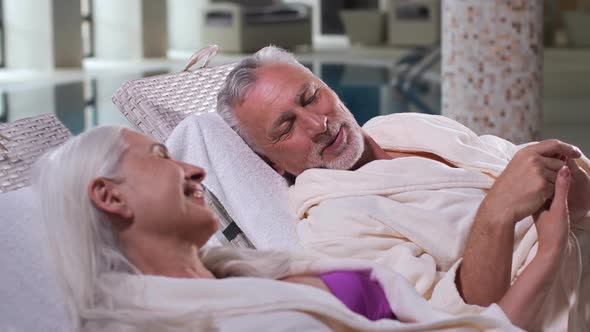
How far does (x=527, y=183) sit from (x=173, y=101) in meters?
1.34

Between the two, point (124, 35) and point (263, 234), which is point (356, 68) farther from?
point (263, 234)

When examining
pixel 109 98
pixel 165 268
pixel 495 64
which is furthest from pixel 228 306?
pixel 109 98

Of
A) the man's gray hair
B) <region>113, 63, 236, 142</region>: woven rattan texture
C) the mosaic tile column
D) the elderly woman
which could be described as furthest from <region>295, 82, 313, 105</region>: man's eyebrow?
the mosaic tile column

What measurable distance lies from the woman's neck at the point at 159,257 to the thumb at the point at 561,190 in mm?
728

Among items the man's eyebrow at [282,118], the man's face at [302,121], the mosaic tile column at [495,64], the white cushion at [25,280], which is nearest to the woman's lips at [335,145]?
the man's face at [302,121]

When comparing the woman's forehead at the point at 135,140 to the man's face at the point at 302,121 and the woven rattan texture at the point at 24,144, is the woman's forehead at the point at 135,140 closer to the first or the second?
the woven rattan texture at the point at 24,144

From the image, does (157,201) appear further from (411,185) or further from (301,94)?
(301,94)

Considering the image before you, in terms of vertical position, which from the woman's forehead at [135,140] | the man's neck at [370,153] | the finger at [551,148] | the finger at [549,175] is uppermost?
the woman's forehead at [135,140]

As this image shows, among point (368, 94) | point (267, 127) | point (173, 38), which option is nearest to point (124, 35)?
point (173, 38)

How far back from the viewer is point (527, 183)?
1975 mm

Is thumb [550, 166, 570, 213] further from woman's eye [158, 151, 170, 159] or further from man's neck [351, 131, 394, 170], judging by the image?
woman's eye [158, 151, 170, 159]

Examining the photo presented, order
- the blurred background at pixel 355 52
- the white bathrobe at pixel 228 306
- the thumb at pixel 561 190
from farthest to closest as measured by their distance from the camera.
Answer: the blurred background at pixel 355 52 < the thumb at pixel 561 190 < the white bathrobe at pixel 228 306

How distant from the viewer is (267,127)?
2586 millimetres

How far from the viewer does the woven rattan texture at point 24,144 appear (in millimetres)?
2355
